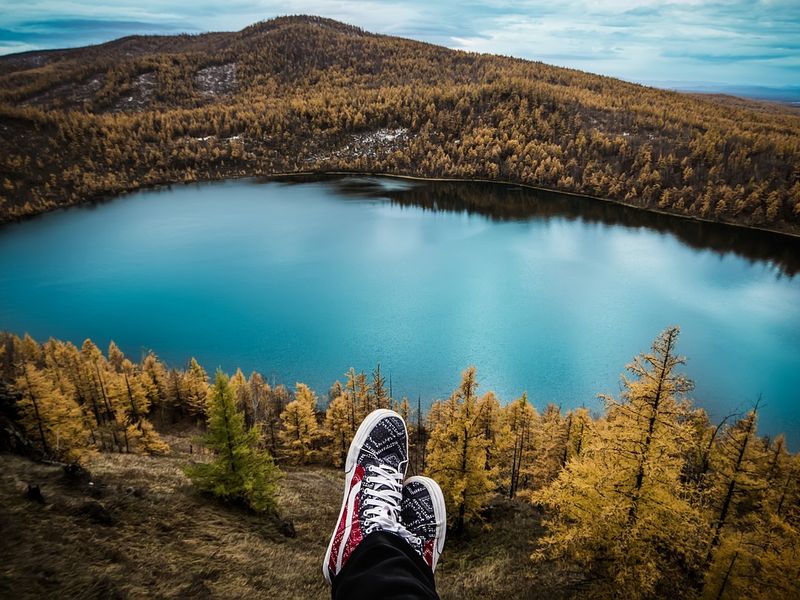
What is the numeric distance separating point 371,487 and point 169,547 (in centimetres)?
569

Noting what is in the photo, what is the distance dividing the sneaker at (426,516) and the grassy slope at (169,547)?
4115 millimetres

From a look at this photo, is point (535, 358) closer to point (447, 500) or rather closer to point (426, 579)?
point (447, 500)

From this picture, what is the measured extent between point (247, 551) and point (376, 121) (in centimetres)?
16891

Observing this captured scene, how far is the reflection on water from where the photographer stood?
8138cm

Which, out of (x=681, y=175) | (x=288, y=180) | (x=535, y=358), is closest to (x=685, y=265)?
→ (x=535, y=358)

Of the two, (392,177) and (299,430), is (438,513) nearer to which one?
(299,430)

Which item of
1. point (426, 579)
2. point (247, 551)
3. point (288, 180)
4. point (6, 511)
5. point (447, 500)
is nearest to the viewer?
point (426, 579)

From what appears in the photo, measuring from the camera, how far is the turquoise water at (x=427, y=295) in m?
45.2

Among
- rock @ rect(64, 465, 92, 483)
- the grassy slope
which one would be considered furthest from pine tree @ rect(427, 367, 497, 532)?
rock @ rect(64, 465, 92, 483)

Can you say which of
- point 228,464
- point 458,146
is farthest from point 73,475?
point 458,146

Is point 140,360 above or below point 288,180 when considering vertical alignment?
below

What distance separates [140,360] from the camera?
47.4 metres

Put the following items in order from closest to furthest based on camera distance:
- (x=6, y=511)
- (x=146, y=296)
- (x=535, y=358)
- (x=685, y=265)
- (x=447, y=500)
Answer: (x=6, y=511) < (x=447, y=500) < (x=535, y=358) < (x=146, y=296) < (x=685, y=265)

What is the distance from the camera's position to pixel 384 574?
15.0 feet
